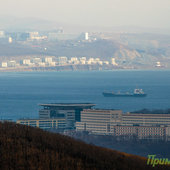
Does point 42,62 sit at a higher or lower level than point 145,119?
lower

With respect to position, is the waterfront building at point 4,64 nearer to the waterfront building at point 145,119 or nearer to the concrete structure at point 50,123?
the concrete structure at point 50,123

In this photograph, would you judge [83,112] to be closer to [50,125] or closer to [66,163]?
[50,125]

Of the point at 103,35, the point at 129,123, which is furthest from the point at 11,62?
the point at 129,123

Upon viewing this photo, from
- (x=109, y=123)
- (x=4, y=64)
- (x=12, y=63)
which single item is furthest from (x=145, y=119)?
(x=12, y=63)

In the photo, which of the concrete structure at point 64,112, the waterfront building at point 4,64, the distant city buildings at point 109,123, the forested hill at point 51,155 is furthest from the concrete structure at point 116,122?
the waterfront building at point 4,64

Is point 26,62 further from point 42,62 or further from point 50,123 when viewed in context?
point 50,123

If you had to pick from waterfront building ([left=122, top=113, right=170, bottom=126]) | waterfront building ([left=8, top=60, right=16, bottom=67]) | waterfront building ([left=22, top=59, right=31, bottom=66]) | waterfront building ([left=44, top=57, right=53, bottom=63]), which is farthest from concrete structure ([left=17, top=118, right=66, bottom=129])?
waterfront building ([left=44, top=57, right=53, bottom=63])

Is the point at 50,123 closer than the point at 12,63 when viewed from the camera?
Yes

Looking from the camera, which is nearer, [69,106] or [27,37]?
[69,106]

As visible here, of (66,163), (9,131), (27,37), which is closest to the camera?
(66,163)
